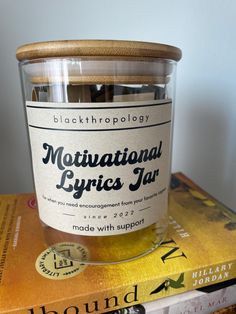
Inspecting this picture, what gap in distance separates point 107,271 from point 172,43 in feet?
1.14

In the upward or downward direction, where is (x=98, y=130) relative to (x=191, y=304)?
upward

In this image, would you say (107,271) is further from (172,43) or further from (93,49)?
(172,43)

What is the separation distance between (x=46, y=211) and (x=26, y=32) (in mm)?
277

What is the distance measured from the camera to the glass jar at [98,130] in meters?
0.21

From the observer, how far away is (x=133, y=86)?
0.80 ft

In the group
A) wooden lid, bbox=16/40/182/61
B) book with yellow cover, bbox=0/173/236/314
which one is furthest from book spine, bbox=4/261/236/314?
wooden lid, bbox=16/40/182/61

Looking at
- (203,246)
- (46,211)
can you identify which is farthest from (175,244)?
(46,211)

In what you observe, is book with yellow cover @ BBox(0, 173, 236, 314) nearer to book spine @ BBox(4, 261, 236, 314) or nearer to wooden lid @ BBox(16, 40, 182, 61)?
book spine @ BBox(4, 261, 236, 314)

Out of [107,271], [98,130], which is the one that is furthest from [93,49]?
[107,271]

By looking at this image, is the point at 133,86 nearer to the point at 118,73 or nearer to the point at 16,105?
the point at 118,73

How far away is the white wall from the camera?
15.3 inches

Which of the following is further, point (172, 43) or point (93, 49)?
point (172, 43)

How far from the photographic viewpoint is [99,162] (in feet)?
0.74

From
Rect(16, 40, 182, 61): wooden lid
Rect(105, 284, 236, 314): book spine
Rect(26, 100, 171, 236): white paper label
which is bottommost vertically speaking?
Rect(105, 284, 236, 314): book spine
